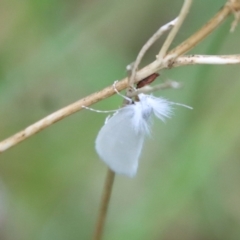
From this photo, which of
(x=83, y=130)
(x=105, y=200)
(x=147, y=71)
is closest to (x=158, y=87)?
(x=147, y=71)

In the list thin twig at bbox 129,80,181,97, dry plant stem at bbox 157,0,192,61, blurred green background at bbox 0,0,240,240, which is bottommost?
thin twig at bbox 129,80,181,97

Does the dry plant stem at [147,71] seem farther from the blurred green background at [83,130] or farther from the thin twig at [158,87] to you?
the blurred green background at [83,130]

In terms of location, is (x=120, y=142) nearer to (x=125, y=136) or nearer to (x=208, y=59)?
(x=125, y=136)

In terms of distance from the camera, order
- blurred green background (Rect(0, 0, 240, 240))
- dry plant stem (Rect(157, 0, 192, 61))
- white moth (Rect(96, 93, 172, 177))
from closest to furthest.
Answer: dry plant stem (Rect(157, 0, 192, 61)) → white moth (Rect(96, 93, 172, 177)) → blurred green background (Rect(0, 0, 240, 240))

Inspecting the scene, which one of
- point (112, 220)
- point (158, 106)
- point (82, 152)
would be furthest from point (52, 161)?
point (158, 106)

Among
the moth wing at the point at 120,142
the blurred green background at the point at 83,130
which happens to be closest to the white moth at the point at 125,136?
the moth wing at the point at 120,142

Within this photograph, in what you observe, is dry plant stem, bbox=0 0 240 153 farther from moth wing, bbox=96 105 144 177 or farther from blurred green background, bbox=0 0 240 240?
blurred green background, bbox=0 0 240 240

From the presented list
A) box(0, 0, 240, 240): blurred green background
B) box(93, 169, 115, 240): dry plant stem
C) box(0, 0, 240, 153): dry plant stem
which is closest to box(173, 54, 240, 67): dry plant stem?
box(0, 0, 240, 153): dry plant stem

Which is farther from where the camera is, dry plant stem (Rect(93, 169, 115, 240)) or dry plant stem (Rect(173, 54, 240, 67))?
dry plant stem (Rect(93, 169, 115, 240))
